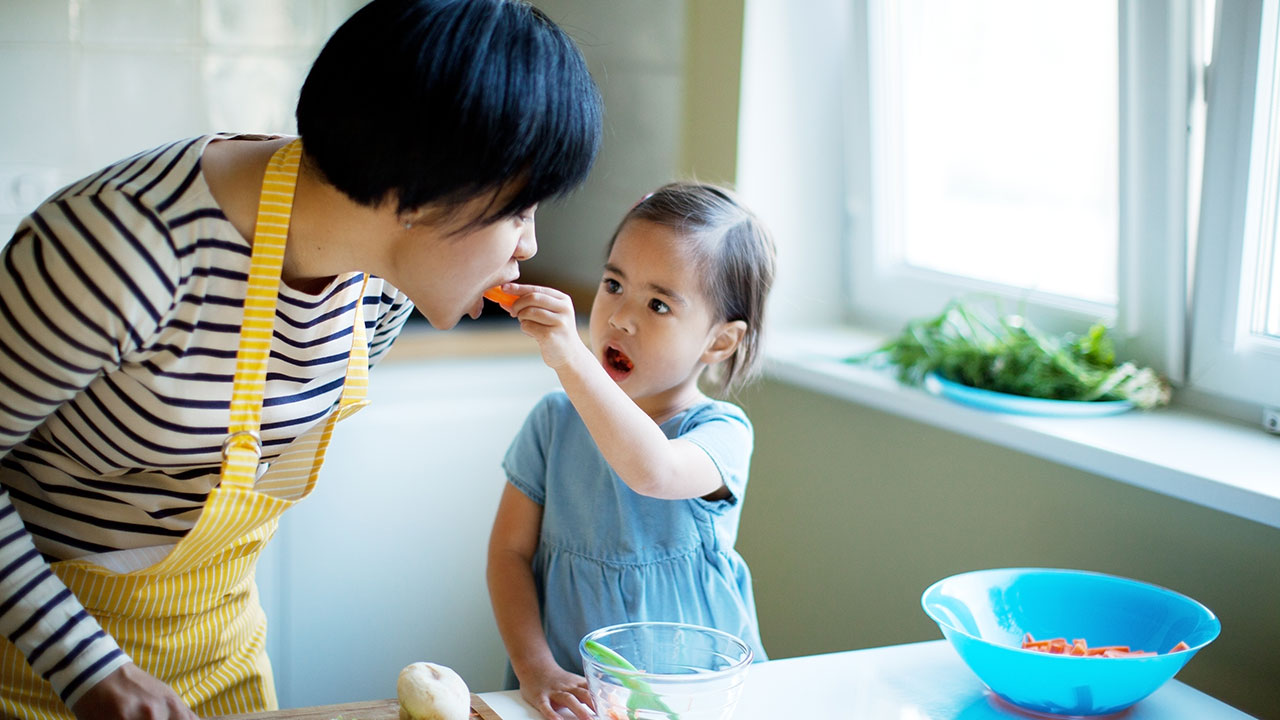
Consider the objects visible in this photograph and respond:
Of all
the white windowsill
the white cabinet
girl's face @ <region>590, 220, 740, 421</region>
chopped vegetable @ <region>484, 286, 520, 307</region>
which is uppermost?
chopped vegetable @ <region>484, 286, 520, 307</region>

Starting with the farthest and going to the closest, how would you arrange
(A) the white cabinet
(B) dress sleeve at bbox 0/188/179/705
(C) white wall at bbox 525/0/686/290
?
(C) white wall at bbox 525/0/686/290 < (A) the white cabinet < (B) dress sleeve at bbox 0/188/179/705

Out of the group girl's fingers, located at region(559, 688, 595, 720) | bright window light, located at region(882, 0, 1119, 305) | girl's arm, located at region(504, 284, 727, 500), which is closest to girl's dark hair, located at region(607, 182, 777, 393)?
girl's arm, located at region(504, 284, 727, 500)

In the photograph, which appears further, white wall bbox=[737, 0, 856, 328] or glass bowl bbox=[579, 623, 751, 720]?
white wall bbox=[737, 0, 856, 328]

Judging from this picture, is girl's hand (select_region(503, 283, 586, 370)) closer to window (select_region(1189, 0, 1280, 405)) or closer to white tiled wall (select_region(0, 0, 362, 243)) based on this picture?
window (select_region(1189, 0, 1280, 405))

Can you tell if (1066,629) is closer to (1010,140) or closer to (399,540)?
(1010,140)

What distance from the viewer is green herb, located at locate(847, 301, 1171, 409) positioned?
4.96 ft

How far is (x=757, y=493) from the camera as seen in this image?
2.02 meters

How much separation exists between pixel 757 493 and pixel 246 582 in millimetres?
1078

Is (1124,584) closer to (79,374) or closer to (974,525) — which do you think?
(974,525)

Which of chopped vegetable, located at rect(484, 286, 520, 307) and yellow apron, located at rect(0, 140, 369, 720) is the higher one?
chopped vegetable, located at rect(484, 286, 520, 307)

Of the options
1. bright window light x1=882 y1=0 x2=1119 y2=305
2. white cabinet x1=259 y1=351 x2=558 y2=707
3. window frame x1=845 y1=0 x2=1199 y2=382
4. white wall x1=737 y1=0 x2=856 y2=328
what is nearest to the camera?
window frame x1=845 y1=0 x2=1199 y2=382

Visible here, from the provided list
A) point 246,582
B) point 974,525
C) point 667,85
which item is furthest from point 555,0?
point 246,582

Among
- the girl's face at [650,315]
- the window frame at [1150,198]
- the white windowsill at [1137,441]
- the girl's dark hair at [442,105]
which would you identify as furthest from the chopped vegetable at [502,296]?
the window frame at [1150,198]

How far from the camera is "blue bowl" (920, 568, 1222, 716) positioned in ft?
3.19
